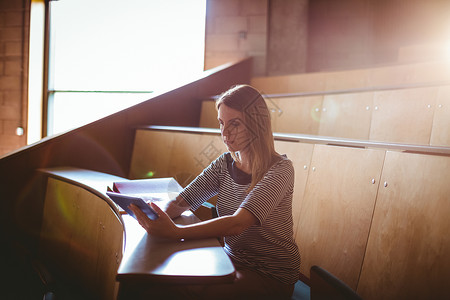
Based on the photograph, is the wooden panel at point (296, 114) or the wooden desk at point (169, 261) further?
the wooden panel at point (296, 114)

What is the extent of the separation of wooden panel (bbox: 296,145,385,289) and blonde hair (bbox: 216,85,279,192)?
0.35 m

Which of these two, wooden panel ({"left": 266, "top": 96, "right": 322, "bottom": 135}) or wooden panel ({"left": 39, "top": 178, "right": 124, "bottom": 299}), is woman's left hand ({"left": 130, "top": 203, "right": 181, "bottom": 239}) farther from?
wooden panel ({"left": 266, "top": 96, "right": 322, "bottom": 135})

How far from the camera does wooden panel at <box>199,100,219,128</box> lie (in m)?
2.93

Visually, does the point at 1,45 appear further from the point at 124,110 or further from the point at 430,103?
the point at 430,103

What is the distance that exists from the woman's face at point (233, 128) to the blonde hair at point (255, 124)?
0.04ft

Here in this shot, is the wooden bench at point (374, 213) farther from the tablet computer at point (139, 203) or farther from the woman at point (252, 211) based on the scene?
the tablet computer at point (139, 203)

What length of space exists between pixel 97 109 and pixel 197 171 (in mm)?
2350

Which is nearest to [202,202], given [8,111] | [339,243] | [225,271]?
[339,243]

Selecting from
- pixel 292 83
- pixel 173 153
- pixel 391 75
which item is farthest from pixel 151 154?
pixel 391 75

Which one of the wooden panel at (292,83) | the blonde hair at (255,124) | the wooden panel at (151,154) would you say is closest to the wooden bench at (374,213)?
the blonde hair at (255,124)

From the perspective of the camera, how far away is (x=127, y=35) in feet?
12.7

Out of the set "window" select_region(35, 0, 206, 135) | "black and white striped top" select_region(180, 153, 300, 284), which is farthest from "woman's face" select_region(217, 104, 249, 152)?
"window" select_region(35, 0, 206, 135)

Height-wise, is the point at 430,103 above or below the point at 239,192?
above

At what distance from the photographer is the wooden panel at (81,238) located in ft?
4.75
